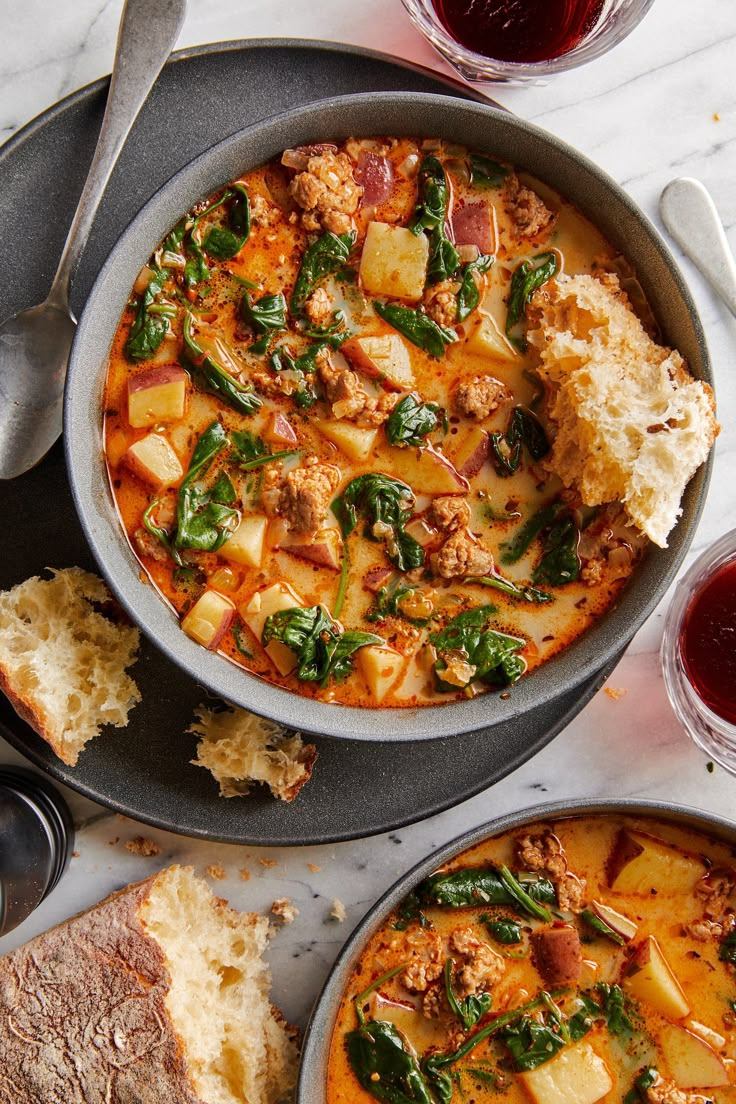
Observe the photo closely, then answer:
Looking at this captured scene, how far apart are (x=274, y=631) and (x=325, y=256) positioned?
54.4 inches

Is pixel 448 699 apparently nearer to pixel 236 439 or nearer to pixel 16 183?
pixel 236 439

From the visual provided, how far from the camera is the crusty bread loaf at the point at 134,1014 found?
3.80 meters

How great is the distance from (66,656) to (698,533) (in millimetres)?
2665

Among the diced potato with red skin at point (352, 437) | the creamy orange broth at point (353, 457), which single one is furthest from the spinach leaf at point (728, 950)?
the diced potato with red skin at point (352, 437)

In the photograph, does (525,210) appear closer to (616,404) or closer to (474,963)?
(616,404)

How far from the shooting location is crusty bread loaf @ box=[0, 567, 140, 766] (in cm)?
372

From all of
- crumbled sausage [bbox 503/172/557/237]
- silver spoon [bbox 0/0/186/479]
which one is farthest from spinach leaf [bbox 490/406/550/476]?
silver spoon [bbox 0/0/186/479]

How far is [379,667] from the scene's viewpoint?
3699mm

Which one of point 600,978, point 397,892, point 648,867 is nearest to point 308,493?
point 397,892

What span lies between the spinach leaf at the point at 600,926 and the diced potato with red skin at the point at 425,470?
183 cm

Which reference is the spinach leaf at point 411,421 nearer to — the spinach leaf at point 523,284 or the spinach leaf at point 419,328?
the spinach leaf at point 419,328

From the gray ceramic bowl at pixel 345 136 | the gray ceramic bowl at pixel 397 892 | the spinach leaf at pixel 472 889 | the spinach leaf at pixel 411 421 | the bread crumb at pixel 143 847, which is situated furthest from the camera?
the bread crumb at pixel 143 847

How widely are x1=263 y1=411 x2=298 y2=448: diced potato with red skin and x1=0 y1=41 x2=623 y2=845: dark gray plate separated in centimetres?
87

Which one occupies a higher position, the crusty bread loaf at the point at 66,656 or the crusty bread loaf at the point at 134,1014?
the crusty bread loaf at the point at 66,656
